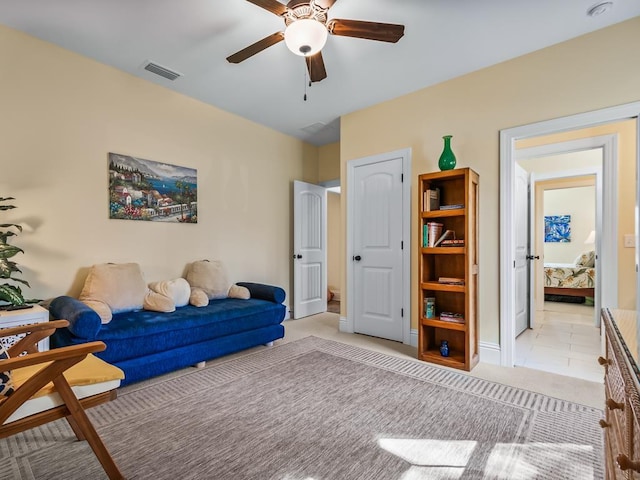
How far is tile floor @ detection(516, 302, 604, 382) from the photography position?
2894mm

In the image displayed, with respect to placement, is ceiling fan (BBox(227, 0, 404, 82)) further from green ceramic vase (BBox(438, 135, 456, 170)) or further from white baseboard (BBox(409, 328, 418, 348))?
white baseboard (BBox(409, 328, 418, 348))

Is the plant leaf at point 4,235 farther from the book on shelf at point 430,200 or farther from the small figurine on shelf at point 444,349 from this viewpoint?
the small figurine on shelf at point 444,349

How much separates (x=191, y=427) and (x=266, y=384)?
68cm

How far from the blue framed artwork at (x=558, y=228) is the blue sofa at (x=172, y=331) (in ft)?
24.1

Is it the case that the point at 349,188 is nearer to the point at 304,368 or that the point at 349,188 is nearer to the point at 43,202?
the point at 304,368

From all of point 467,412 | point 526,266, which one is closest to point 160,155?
point 467,412

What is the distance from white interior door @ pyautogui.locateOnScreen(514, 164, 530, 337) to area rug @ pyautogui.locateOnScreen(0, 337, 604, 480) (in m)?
1.86

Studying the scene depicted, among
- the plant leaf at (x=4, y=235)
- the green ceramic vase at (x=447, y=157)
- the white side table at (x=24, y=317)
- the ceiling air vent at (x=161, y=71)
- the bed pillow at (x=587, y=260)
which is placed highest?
the ceiling air vent at (x=161, y=71)

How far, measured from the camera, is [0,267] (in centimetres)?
215

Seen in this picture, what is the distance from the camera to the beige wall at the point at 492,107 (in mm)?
2514

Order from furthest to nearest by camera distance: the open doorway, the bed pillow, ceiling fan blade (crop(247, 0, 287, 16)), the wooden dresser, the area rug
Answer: the open doorway
the bed pillow
ceiling fan blade (crop(247, 0, 287, 16))
the area rug
the wooden dresser

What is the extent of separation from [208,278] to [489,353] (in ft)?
9.50

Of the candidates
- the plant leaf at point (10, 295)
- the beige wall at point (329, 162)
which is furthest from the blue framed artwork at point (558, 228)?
the plant leaf at point (10, 295)

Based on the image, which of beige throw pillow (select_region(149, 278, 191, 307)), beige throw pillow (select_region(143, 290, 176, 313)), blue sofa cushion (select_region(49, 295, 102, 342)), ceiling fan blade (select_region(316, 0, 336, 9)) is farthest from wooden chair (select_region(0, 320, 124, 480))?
ceiling fan blade (select_region(316, 0, 336, 9))
